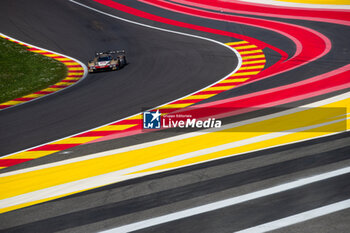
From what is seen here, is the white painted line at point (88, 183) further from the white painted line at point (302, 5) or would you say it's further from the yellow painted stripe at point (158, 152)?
the white painted line at point (302, 5)

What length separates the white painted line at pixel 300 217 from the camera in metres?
6.38

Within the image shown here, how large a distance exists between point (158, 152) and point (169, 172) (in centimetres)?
154

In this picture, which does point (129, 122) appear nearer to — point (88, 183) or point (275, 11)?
point (88, 183)

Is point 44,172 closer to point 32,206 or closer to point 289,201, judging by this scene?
point 32,206

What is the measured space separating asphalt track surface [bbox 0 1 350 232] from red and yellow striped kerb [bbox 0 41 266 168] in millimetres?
502

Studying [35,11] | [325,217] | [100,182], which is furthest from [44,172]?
[35,11]

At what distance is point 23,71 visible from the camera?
2250 centimetres

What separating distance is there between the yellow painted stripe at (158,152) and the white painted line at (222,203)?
226 cm

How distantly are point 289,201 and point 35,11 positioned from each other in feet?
98.1

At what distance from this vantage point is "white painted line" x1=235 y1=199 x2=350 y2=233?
20.9ft

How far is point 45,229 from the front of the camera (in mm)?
6930

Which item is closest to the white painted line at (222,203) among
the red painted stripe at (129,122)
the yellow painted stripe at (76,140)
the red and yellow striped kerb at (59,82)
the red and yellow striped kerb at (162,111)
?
the red and yellow striped kerb at (162,111)

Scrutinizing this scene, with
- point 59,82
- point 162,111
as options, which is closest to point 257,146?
point 162,111

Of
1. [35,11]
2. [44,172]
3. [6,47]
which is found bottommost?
[44,172]
